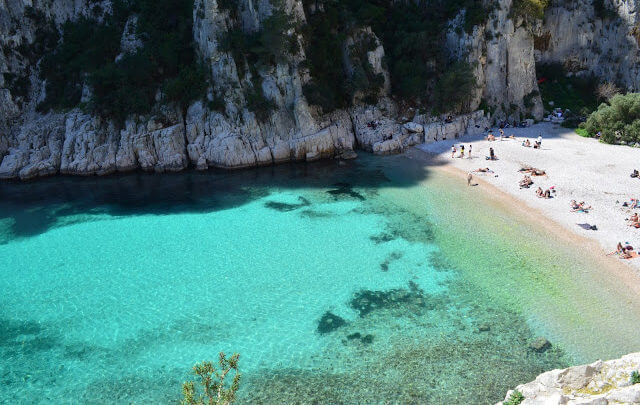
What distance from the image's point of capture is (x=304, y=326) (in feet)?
62.6

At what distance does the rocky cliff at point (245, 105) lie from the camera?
39344mm

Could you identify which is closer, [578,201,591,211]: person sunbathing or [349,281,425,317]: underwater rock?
[349,281,425,317]: underwater rock

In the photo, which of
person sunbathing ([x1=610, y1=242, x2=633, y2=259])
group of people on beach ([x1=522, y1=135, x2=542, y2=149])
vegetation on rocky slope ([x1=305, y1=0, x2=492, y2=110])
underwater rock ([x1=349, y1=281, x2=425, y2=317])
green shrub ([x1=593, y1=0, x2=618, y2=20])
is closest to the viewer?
underwater rock ([x1=349, y1=281, x2=425, y2=317])

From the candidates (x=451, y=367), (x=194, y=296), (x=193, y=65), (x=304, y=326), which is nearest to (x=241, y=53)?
(x=193, y=65)

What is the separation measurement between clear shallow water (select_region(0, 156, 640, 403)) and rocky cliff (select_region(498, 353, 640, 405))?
2.97 meters

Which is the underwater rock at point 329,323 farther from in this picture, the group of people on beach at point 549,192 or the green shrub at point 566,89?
the green shrub at point 566,89

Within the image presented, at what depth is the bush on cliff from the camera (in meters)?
37.6

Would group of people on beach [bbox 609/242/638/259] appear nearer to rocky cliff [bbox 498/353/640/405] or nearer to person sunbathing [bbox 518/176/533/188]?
person sunbathing [bbox 518/176/533/188]

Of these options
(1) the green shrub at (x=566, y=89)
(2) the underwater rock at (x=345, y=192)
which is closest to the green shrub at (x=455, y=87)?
(1) the green shrub at (x=566, y=89)

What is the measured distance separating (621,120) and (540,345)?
31164mm

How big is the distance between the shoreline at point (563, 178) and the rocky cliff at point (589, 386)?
12.0 meters

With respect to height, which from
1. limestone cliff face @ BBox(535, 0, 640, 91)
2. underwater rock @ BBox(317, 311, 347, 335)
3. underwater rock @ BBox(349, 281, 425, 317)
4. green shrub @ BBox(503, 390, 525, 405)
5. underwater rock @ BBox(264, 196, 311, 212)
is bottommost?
underwater rock @ BBox(317, 311, 347, 335)

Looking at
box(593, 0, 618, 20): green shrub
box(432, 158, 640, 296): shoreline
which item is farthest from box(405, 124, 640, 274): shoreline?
box(593, 0, 618, 20): green shrub

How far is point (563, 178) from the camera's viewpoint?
105 ft
